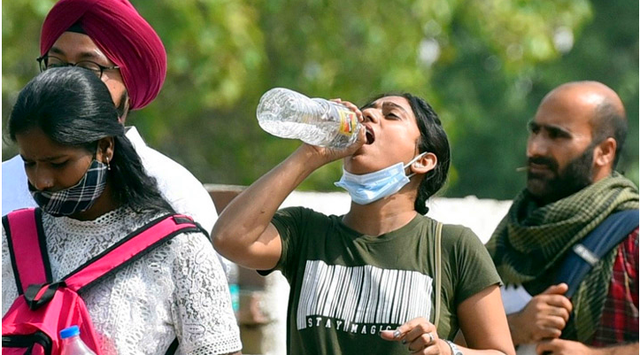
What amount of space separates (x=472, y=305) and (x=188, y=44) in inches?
312

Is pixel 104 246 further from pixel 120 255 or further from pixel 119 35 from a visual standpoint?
pixel 119 35

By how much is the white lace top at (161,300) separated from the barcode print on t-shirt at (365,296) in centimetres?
39

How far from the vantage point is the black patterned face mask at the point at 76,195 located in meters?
3.23

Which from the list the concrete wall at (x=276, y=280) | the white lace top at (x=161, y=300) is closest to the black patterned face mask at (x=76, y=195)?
the white lace top at (x=161, y=300)

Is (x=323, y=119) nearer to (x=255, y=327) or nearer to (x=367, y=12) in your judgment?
(x=255, y=327)

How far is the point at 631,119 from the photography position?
1797 cm

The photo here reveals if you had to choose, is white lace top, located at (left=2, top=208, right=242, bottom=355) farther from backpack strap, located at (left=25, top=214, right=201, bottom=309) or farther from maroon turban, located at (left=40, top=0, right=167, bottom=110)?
maroon turban, located at (left=40, top=0, right=167, bottom=110)

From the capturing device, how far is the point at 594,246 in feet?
15.0

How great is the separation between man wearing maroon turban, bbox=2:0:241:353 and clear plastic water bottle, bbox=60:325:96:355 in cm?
82

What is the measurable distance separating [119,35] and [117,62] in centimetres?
9

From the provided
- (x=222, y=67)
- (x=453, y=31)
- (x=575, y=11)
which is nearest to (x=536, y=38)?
(x=575, y=11)

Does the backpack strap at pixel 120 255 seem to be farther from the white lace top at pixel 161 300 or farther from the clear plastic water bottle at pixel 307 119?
the clear plastic water bottle at pixel 307 119

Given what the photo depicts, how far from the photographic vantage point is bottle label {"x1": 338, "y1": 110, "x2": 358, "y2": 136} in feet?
11.9

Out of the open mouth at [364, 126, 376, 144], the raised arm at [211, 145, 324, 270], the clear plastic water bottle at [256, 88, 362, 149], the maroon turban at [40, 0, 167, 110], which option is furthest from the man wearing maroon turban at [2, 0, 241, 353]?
the open mouth at [364, 126, 376, 144]
